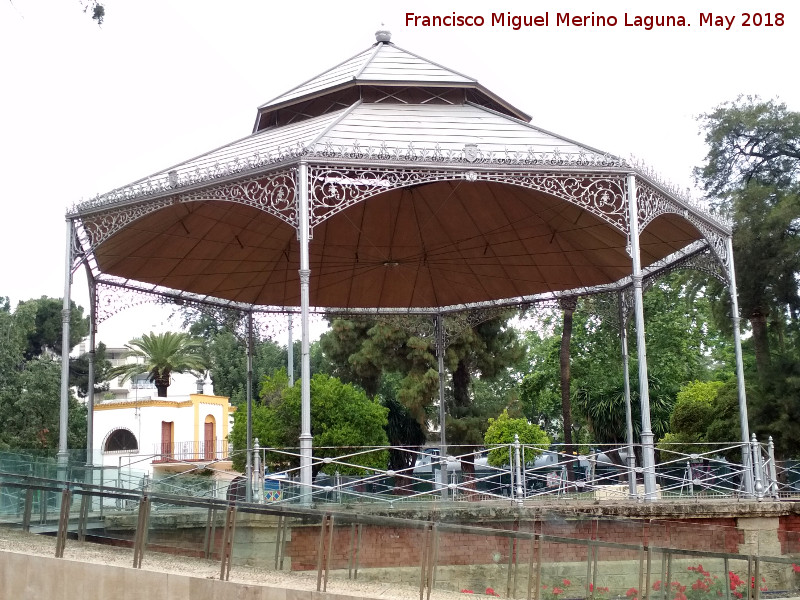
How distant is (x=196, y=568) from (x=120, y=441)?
4568cm

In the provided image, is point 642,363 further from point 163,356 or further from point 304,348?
point 163,356

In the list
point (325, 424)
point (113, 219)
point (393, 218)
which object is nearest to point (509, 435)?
point (325, 424)

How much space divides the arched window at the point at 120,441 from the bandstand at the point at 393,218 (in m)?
30.0

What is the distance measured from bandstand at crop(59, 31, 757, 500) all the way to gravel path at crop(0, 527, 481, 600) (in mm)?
3617

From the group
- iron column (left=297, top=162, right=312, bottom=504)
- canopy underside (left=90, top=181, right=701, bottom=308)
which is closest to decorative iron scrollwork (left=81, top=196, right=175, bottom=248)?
canopy underside (left=90, top=181, right=701, bottom=308)

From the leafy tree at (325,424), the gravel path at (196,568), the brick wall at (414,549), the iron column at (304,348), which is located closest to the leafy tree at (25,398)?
the leafy tree at (325,424)

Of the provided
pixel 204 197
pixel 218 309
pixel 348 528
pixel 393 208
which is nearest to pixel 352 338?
pixel 218 309

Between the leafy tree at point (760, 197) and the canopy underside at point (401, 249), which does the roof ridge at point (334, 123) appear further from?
the leafy tree at point (760, 197)

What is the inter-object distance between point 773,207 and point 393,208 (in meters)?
12.3

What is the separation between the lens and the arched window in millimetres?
54594

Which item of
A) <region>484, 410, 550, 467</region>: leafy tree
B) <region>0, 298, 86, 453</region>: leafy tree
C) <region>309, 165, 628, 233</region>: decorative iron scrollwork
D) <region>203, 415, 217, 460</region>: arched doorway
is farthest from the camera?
<region>203, 415, 217, 460</region>: arched doorway

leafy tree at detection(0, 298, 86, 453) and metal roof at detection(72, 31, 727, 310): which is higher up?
metal roof at detection(72, 31, 727, 310)

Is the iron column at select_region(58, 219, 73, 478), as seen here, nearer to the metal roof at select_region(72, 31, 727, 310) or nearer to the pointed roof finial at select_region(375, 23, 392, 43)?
the metal roof at select_region(72, 31, 727, 310)

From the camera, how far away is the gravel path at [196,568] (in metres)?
11.3
